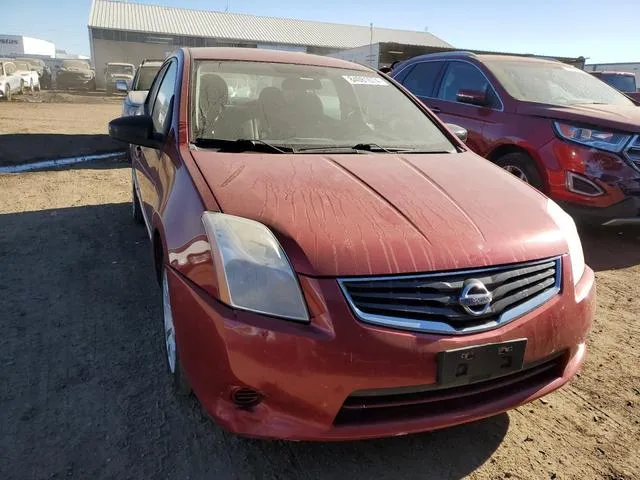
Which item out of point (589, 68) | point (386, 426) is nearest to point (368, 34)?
point (589, 68)

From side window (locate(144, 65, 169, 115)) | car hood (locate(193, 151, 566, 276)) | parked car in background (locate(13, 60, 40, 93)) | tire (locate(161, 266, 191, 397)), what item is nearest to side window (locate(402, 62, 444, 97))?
side window (locate(144, 65, 169, 115))

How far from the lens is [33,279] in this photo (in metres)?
3.69

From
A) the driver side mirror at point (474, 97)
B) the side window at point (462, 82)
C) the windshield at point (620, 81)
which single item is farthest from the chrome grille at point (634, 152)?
the windshield at point (620, 81)

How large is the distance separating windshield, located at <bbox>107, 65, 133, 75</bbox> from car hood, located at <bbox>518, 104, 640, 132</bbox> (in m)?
32.5

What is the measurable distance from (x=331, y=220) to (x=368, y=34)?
165ft

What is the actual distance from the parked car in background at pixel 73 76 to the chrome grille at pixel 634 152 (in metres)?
35.4

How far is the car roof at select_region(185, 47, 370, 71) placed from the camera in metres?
3.30

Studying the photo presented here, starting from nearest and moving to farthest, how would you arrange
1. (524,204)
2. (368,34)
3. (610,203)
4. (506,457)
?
(506,457), (524,204), (610,203), (368,34)

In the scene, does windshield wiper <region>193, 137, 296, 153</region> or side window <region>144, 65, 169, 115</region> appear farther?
side window <region>144, 65, 169, 115</region>

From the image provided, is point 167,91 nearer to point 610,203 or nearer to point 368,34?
point 610,203

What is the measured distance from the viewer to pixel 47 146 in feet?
31.5

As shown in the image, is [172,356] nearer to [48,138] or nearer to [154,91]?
[154,91]

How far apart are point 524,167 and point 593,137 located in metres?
0.67

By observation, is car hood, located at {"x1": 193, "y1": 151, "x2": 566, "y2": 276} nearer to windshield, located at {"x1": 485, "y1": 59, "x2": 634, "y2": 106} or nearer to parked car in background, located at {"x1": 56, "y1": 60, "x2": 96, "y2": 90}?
windshield, located at {"x1": 485, "y1": 59, "x2": 634, "y2": 106}
